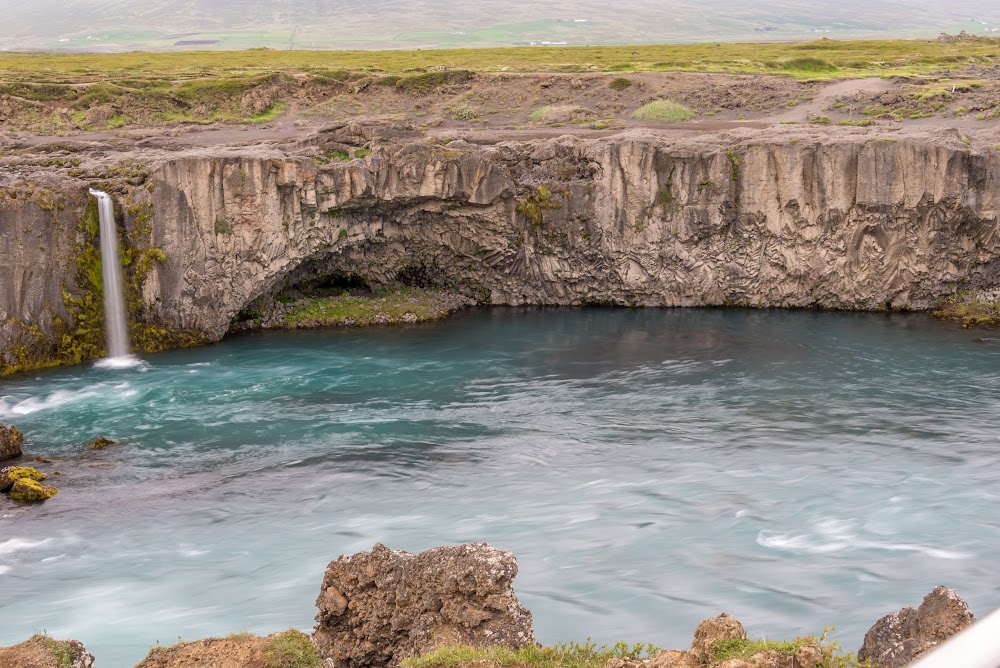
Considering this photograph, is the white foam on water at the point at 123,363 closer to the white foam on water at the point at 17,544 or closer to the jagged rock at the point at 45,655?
the white foam on water at the point at 17,544

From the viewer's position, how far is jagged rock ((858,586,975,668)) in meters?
13.3

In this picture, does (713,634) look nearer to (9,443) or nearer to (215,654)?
(215,654)

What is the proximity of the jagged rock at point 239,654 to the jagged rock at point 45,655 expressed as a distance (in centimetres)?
91

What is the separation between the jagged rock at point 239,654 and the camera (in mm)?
13367

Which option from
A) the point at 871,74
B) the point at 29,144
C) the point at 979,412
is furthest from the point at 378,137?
the point at 871,74

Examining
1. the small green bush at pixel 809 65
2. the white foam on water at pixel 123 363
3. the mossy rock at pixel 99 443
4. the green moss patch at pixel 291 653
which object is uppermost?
the small green bush at pixel 809 65

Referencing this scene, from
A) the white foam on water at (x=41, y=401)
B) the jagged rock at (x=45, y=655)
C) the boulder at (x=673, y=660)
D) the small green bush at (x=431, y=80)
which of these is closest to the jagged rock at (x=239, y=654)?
the jagged rock at (x=45, y=655)

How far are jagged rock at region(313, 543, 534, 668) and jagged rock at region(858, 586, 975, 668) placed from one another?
5.13 meters

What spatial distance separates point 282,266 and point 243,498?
19667 millimetres

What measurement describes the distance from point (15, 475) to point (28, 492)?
1119 millimetres

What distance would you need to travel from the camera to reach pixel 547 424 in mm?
33906

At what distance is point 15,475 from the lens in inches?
1131

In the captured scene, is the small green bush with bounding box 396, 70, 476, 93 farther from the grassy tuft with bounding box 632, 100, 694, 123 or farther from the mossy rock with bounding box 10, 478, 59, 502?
the mossy rock with bounding box 10, 478, 59, 502

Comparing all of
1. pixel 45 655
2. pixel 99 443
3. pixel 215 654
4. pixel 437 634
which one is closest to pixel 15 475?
pixel 99 443
